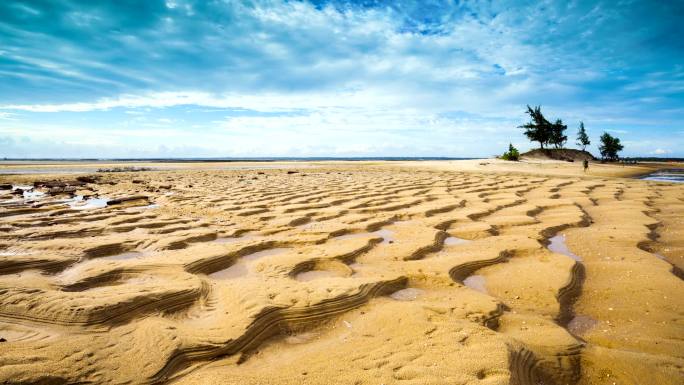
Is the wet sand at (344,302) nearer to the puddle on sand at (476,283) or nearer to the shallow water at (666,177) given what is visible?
the puddle on sand at (476,283)

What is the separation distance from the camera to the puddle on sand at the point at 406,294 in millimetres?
2559

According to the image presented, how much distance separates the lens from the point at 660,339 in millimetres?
1919

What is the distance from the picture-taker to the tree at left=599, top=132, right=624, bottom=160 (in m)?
39.6

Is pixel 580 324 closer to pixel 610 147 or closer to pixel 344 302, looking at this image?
pixel 344 302

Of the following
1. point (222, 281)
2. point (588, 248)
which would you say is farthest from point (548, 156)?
point (222, 281)

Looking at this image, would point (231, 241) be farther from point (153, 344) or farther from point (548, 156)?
point (548, 156)

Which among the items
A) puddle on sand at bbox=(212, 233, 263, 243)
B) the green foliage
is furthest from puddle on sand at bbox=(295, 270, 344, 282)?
the green foliage

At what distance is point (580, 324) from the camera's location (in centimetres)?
215

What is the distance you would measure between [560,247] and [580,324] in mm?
1908

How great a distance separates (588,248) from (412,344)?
2978mm

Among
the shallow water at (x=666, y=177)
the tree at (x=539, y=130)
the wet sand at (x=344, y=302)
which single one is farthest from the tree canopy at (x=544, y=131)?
the wet sand at (x=344, y=302)

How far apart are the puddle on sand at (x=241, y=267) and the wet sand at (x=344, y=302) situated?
0.03 metres

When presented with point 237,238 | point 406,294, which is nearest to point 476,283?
point 406,294

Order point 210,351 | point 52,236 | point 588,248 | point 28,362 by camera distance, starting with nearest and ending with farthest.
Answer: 1. point 28,362
2. point 210,351
3. point 588,248
4. point 52,236
